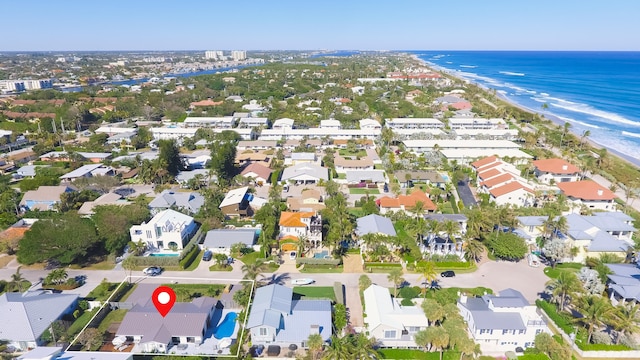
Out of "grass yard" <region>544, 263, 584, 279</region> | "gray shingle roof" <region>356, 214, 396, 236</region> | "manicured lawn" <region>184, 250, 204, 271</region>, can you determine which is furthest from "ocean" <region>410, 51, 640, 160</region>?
"manicured lawn" <region>184, 250, 204, 271</region>

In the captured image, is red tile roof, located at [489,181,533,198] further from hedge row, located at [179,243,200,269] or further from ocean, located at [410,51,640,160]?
ocean, located at [410,51,640,160]

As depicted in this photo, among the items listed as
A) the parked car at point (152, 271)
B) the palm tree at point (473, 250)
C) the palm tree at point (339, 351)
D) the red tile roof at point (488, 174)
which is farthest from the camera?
the red tile roof at point (488, 174)

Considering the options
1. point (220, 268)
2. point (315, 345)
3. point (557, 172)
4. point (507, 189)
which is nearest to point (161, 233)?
point (220, 268)

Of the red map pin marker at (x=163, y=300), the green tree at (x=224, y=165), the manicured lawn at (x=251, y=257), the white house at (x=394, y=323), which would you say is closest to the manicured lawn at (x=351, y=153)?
the green tree at (x=224, y=165)

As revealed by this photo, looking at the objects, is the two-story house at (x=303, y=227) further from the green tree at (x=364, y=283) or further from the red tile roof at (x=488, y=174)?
the red tile roof at (x=488, y=174)

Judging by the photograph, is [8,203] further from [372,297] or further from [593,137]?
[593,137]

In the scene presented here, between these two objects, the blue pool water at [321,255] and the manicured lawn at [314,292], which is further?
the blue pool water at [321,255]

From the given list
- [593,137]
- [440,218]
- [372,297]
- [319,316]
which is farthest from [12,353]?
[593,137]
